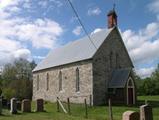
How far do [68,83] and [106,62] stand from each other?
657 centimetres

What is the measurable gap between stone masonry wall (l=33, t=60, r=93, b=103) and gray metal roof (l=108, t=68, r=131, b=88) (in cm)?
294

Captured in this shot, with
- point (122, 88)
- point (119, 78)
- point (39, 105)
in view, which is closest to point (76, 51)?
point (119, 78)

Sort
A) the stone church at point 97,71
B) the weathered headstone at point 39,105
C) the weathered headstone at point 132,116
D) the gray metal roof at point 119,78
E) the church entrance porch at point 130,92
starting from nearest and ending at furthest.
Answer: the weathered headstone at point 132,116 → the weathered headstone at point 39,105 → the gray metal roof at point 119,78 → the stone church at point 97,71 → the church entrance porch at point 130,92

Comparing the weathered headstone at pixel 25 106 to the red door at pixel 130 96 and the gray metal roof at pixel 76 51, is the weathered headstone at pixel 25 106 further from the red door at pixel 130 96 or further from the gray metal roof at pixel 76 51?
the red door at pixel 130 96

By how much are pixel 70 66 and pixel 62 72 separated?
2.68 meters

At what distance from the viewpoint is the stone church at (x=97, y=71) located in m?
36.5

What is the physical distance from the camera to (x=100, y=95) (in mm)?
36562

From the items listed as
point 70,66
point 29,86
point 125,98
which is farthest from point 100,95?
point 29,86

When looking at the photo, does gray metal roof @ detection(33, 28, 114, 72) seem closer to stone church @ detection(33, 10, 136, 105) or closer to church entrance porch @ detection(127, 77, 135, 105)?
stone church @ detection(33, 10, 136, 105)

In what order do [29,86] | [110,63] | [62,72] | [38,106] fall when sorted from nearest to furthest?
[38,106]
[110,63]
[62,72]
[29,86]

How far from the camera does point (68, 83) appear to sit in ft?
136

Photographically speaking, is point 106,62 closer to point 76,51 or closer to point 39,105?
point 76,51

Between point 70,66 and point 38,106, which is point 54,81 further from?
point 38,106

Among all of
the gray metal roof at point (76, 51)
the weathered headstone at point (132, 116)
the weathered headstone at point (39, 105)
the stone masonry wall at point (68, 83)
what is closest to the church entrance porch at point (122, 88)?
the stone masonry wall at point (68, 83)
